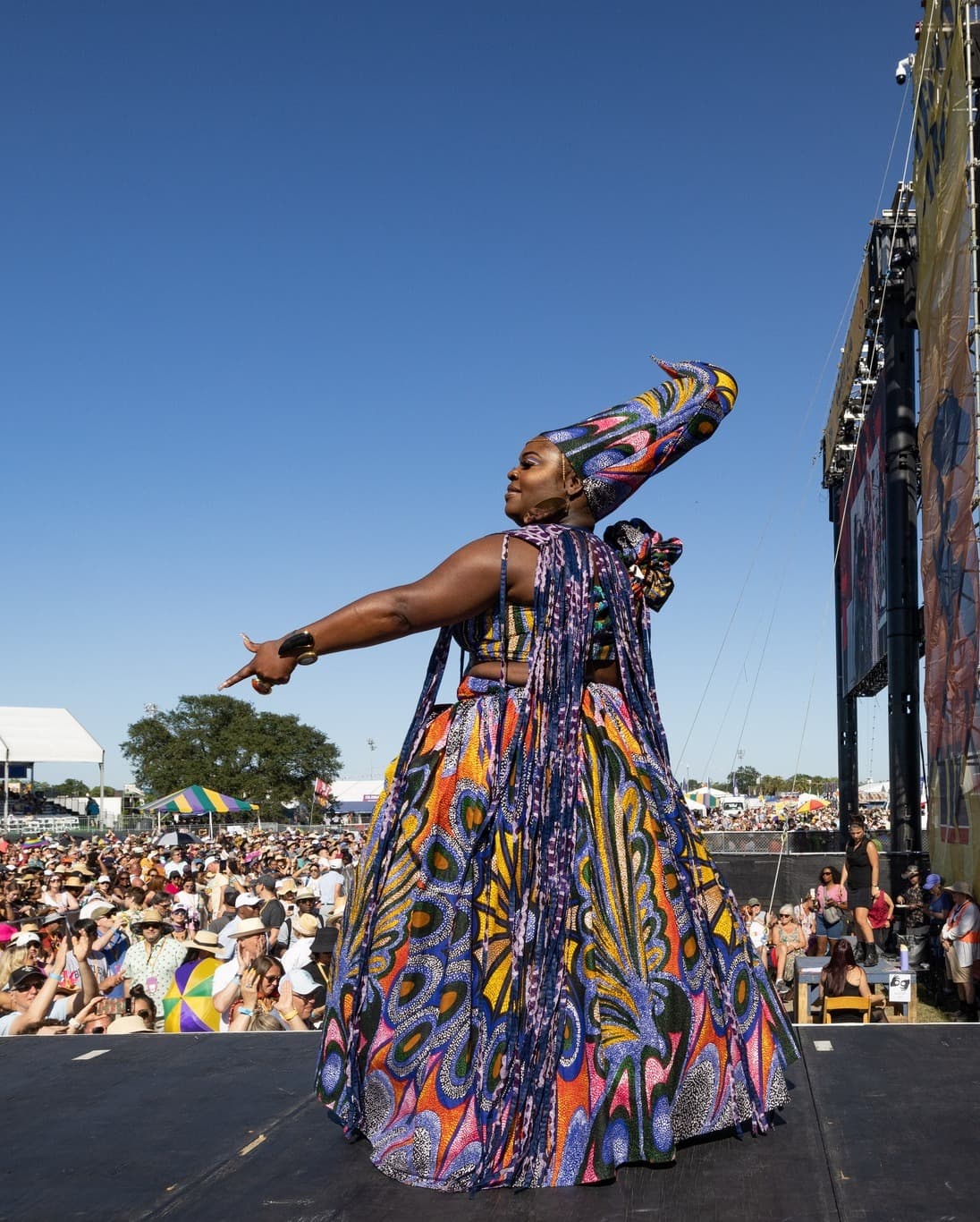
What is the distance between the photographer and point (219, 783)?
6291 centimetres

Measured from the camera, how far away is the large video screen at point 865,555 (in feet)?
54.6

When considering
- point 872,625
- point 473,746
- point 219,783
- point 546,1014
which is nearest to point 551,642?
point 473,746

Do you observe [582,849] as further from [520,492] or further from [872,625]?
[872,625]

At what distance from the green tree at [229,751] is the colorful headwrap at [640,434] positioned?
60663 millimetres

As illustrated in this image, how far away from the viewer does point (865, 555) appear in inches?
730

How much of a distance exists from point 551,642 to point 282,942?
6.10 meters

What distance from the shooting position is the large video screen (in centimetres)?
1666

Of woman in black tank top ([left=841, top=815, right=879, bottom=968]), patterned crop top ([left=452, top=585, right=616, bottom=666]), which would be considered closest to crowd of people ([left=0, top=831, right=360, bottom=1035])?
patterned crop top ([left=452, top=585, right=616, bottom=666])

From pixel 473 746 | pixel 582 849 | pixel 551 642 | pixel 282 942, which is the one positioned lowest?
pixel 282 942

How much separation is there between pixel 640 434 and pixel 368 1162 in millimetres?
1441

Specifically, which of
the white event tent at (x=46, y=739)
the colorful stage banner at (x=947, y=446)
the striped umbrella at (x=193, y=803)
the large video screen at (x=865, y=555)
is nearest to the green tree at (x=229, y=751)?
the white event tent at (x=46, y=739)

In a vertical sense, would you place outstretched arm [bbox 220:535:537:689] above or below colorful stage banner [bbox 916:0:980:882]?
below

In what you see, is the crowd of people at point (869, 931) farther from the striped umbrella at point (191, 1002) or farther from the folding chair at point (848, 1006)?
the striped umbrella at point (191, 1002)

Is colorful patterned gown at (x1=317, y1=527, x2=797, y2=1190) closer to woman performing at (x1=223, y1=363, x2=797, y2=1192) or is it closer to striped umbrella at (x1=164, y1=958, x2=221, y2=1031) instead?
woman performing at (x1=223, y1=363, x2=797, y2=1192)
